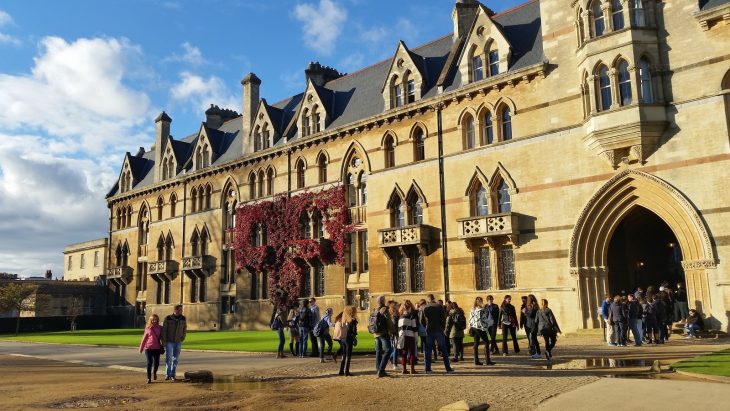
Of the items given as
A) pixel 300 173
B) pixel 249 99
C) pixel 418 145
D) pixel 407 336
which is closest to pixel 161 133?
pixel 249 99

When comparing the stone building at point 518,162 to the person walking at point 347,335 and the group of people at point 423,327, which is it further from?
the person walking at point 347,335

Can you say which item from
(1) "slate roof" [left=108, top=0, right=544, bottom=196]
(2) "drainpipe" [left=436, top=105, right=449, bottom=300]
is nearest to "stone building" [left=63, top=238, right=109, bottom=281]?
(1) "slate roof" [left=108, top=0, right=544, bottom=196]

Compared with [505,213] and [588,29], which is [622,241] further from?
[588,29]

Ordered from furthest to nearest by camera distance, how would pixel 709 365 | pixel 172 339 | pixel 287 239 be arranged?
pixel 287 239 < pixel 172 339 < pixel 709 365

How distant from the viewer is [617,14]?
24828 mm

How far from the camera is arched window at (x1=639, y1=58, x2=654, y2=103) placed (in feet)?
77.6

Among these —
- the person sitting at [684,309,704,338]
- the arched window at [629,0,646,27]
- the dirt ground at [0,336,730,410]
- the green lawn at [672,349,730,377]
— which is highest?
the arched window at [629,0,646,27]

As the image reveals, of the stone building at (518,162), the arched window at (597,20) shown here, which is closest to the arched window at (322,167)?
the stone building at (518,162)

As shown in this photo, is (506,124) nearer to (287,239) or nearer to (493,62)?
(493,62)

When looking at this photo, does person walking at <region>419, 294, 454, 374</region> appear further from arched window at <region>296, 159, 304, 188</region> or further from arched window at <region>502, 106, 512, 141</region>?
arched window at <region>296, 159, 304, 188</region>

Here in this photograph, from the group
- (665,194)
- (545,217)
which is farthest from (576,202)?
(665,194)

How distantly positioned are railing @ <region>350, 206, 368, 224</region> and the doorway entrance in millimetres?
13304

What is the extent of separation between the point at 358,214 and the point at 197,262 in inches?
614

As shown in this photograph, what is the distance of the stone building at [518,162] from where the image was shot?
22859mm
